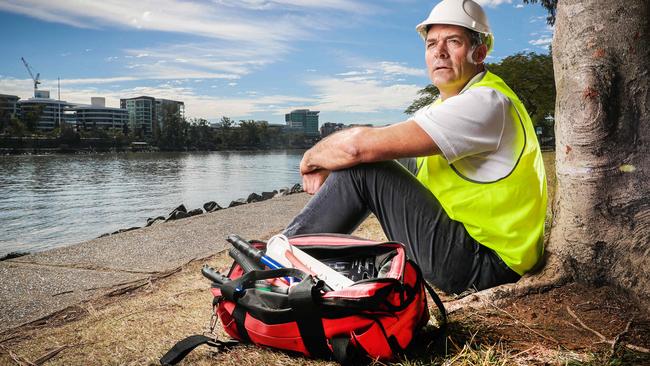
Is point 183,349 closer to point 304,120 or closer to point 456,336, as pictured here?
point 456,336

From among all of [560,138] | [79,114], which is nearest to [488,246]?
[560,138]

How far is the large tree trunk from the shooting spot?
2021mm

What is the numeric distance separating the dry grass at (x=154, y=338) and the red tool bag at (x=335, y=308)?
0.23 feet

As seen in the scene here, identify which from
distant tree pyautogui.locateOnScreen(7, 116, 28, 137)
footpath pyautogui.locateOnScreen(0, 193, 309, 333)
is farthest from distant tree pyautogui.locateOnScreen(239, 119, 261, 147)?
footpath pyautogui.locateOnScreen(0, 193, 309, 333)

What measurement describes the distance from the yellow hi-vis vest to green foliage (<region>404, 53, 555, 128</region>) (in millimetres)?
26128

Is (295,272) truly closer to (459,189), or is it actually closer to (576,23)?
(459,189)

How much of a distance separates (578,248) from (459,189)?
55 centimetres

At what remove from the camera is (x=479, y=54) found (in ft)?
7.37

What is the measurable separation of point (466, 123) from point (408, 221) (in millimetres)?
470

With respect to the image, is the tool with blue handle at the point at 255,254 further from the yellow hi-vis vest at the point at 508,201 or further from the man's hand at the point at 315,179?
the yellow hi-vis vest at the point at 508,201

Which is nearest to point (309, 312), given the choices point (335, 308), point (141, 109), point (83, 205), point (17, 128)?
point (335, 308)

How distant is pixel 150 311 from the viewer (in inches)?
107

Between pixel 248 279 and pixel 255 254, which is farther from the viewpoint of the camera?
pixel 255 254

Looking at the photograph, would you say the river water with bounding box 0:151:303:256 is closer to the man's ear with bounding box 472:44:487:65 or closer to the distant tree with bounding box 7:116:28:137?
the man's ear with bounding box 472:44:487:65
